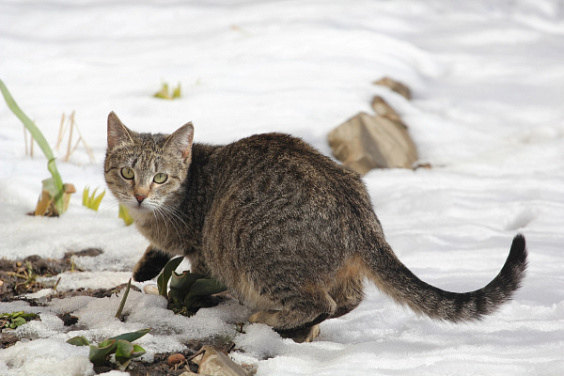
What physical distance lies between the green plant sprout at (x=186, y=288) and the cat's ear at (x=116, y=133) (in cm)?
72

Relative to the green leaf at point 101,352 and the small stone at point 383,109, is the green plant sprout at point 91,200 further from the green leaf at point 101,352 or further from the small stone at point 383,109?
the small stone at point 383,109

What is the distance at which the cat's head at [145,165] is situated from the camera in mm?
3064

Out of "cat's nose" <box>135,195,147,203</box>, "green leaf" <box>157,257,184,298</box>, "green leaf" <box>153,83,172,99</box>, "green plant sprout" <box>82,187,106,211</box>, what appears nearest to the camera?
"green leaf" <box>157,257,184,298</box>

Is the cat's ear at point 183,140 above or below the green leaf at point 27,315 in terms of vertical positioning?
above

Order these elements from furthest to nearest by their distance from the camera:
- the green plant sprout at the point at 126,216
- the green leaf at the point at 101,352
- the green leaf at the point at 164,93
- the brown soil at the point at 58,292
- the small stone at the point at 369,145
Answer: the green leaf at the point at 164,93, the small stone at the point at 369,145, the green plant sprout at the point at 126,216, the brown soil at the point at 58,292, the green leaf at the point at 101,352

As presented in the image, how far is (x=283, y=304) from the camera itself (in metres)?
2.64

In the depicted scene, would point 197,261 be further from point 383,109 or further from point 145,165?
point 383,109

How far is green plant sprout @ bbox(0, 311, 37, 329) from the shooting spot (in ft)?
8.42

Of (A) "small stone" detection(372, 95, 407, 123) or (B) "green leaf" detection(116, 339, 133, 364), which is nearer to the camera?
(B) "green leaf" detection(116, 339, 133, 364)

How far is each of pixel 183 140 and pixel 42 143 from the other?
112cm

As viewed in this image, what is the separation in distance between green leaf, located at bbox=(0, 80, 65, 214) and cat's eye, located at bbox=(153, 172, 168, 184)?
97 cm

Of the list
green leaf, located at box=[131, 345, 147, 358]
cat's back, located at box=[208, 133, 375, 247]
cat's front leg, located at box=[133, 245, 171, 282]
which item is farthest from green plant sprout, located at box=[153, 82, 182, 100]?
green leaf, located at box=[131, 345, 147, 358]

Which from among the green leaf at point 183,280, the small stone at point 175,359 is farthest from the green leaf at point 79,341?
the green leaf at point 183,280

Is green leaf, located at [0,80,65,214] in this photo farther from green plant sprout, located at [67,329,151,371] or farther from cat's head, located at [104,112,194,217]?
green plant sprout, located at [67,329,151,371]
